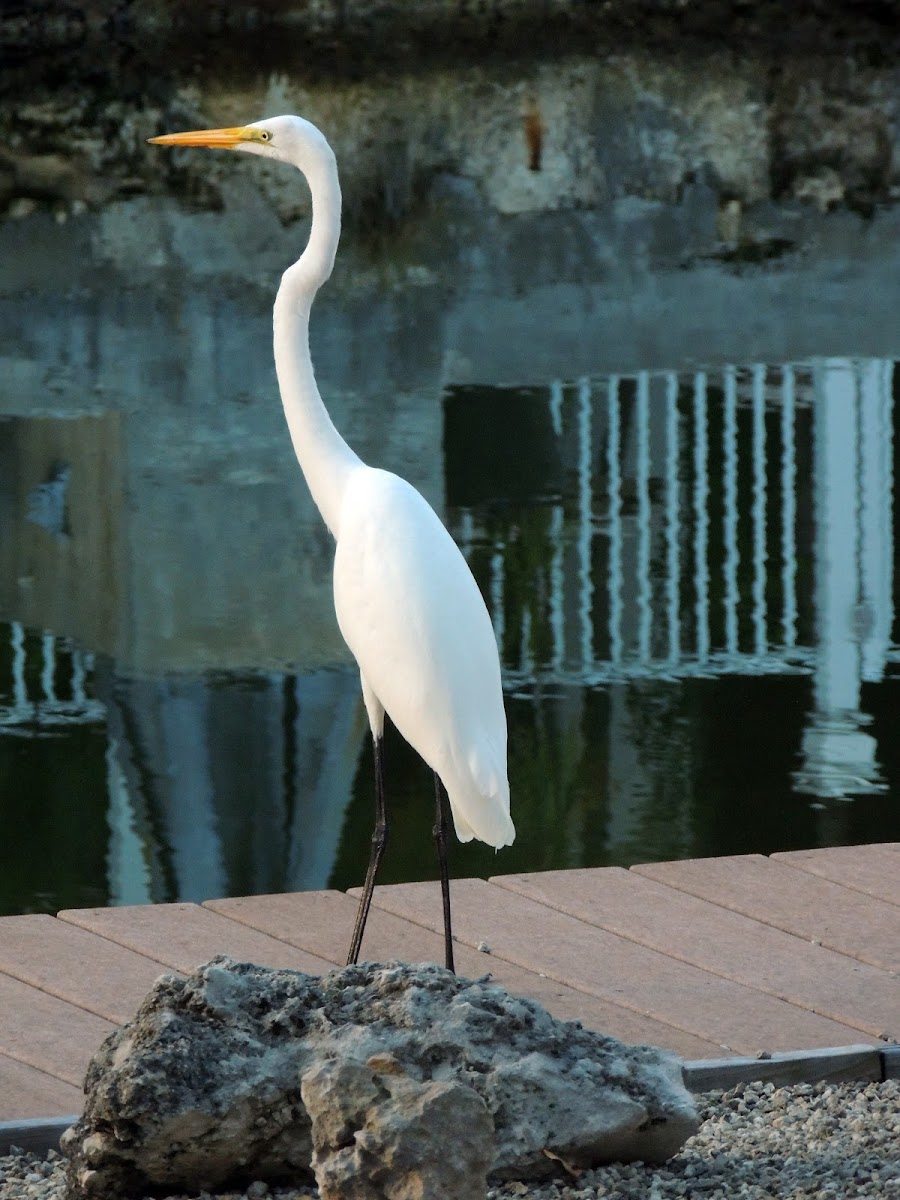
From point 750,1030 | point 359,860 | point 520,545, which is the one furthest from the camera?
point 520,545

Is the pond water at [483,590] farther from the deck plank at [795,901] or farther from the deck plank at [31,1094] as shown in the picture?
the deck plank at [31,1094]

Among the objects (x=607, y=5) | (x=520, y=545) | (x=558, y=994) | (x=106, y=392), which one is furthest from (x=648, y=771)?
(x=607, y=5)

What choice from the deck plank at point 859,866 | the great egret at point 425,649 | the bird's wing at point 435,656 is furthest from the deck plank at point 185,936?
the deck plank at point 859,866

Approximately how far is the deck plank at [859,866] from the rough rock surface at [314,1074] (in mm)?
1050

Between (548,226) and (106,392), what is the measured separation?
347cm

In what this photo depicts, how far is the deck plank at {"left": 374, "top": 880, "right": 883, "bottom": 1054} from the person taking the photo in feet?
8.34

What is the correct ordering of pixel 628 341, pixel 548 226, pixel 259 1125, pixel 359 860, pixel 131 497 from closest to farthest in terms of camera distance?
1. pixel 259 1125
2. pixel 359 860
3. pixel 131 497
4. pixel 628 341
5. pixel 548 226

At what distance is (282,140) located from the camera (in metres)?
2.93

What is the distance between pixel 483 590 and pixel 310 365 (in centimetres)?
243

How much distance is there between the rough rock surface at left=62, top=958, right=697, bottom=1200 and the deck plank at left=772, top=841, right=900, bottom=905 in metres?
1.05

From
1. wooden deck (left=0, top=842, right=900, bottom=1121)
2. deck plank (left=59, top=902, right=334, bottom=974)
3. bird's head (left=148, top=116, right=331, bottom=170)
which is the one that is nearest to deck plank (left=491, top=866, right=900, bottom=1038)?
wooden deck (left=0, top=842, right=900, bottom=1121)

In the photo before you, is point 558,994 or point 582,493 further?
point 582,493

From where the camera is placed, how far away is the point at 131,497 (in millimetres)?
6086

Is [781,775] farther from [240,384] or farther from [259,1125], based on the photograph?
[240,384]
